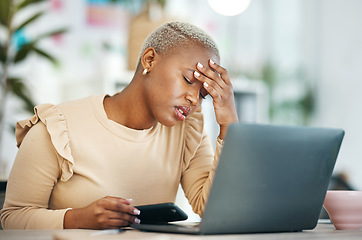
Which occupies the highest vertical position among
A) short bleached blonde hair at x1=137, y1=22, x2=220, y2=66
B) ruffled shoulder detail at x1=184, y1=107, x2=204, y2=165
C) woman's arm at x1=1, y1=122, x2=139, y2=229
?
short bleached blonde hair at x1=137, y1=22, x2=220, y2=66

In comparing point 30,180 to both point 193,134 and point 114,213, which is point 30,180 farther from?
point 193,134

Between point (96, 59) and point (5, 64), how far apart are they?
697 mm

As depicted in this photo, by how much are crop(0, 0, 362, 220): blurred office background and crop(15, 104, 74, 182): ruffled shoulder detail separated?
142cm

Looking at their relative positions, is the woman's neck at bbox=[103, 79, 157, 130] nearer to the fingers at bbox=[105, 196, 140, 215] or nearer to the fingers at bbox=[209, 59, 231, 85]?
the fingers at bbox=[209, 59, 231, 85]

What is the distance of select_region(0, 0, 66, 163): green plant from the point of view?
9.46 feet

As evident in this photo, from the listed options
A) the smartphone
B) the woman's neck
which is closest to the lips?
the woman's neck

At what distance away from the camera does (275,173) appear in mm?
907

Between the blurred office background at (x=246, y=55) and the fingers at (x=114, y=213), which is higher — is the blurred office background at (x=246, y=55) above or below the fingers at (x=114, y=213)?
above

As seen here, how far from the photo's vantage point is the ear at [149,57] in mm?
1314

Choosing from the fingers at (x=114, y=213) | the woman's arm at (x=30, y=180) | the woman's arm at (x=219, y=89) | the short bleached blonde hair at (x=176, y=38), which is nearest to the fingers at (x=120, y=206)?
the fingers at (x=114, y=213)

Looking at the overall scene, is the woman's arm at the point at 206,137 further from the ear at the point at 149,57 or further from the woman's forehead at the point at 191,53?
the ear at the point at 149,57

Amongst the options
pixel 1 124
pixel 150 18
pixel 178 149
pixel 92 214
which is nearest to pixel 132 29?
pixel 150 18

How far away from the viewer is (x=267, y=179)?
904mm

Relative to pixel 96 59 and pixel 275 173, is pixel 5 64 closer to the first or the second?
pixel 96 59
